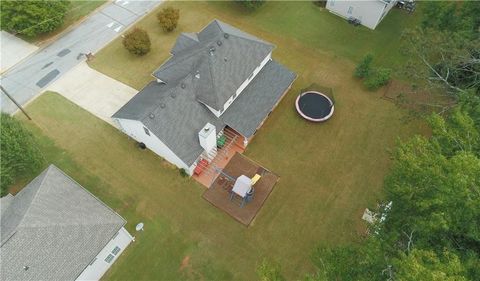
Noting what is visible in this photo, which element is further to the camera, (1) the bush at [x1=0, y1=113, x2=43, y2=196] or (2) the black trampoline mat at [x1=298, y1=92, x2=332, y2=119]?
(2) the black trampoline mat at [x1=298, y1=92, x2=332, y2=119]

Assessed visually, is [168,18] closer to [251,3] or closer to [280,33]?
[251,3]

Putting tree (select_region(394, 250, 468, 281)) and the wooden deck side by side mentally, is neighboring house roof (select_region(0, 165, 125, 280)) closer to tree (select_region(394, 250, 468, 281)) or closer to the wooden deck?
the wooden deck

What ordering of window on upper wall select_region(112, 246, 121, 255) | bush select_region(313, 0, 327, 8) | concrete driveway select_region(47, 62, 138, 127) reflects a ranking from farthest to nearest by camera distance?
bush select_region(313, 0, 327, 8) < concrete driveway select_region(47, 62, 138, 127) < window on upper wall select_region(112, 246, 121, 255)

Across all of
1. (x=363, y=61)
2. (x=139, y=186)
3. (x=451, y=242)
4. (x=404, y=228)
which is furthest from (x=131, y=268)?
(x=363, y=61)

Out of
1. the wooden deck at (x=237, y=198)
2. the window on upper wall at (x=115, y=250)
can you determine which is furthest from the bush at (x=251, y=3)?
the window on upper wall at (x=115, y=250)

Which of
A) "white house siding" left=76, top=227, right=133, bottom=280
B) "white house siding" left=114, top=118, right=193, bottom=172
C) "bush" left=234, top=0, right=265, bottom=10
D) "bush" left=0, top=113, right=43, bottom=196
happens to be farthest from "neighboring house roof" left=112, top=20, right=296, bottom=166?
"bush" left=234, top=0, right=265, bottom=10

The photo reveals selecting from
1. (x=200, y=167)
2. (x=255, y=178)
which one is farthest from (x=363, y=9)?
(x=200, y=167)

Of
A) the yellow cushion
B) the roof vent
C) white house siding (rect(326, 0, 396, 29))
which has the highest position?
white house siding (rect(326, 0, 396, 29))
